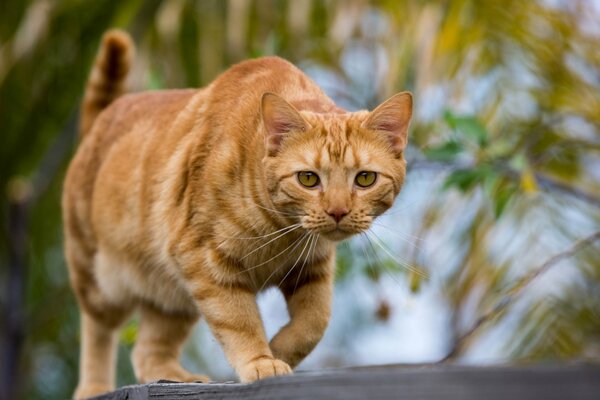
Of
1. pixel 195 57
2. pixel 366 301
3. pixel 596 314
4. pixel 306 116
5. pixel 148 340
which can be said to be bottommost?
pixel 366 301

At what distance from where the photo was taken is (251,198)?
9.71 feet

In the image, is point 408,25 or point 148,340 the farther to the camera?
point 408,25

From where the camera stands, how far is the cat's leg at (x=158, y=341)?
3.84 meters

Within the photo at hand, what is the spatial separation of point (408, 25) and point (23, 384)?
5.54m

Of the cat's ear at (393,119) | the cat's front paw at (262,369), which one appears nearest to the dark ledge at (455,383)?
the cat's front paw at (262,369)

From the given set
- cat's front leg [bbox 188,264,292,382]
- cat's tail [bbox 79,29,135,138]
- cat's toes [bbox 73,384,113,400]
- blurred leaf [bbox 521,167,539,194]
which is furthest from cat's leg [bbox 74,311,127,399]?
blurred leaf [bbox 521,167,539,194]

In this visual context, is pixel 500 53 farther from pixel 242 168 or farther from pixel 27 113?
pixel 27 113

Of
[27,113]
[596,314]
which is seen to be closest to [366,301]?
[596,314]

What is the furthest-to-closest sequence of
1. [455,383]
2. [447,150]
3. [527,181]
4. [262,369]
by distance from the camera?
[447,150]
[527,181]
[262,369]
[455,383]

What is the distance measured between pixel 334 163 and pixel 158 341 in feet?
4.76

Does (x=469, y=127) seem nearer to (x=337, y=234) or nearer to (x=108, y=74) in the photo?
(x=337, y=234)

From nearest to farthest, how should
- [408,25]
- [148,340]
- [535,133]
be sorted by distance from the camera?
[148,340] → [535,133] → [408,25]

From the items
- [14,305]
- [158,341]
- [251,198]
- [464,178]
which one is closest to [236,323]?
[251,198]

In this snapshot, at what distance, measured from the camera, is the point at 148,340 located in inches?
153
